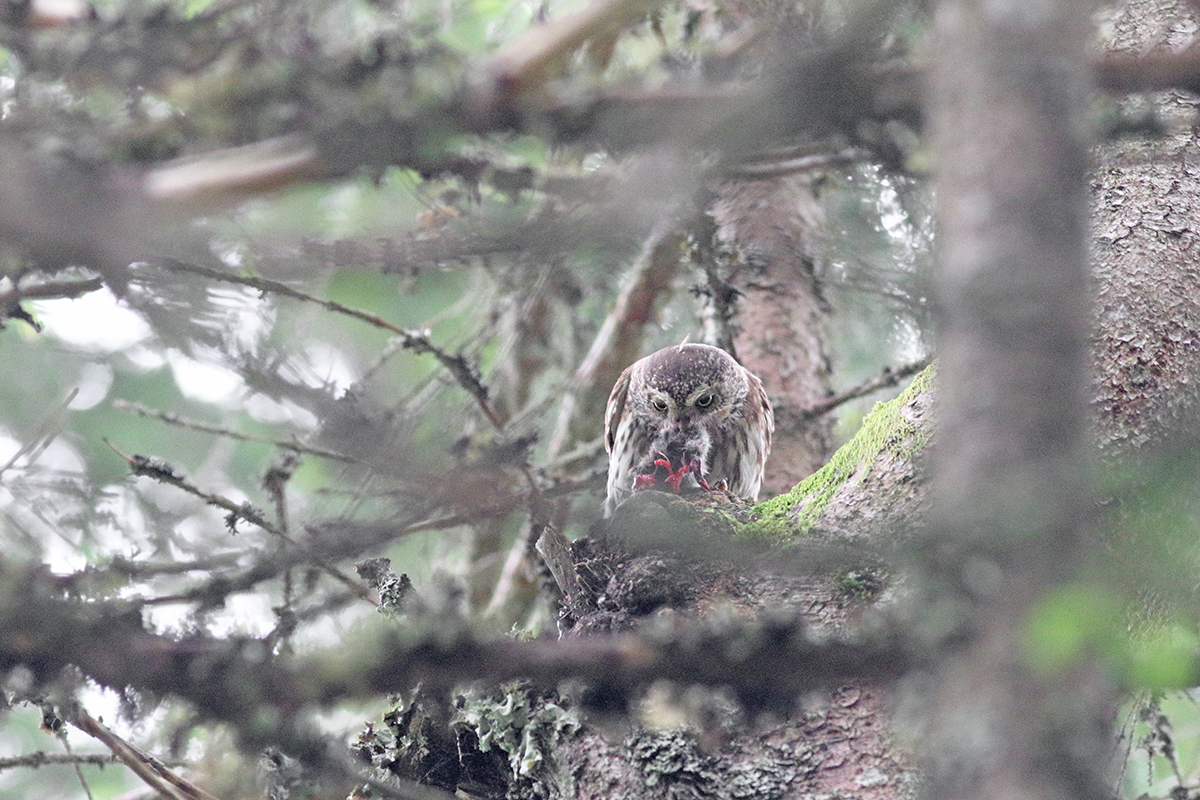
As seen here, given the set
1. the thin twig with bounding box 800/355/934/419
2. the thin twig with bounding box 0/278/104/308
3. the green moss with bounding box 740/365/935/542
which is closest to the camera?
the thin twig with bounding box 0/278/104/308

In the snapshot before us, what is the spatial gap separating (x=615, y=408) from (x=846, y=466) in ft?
7.50

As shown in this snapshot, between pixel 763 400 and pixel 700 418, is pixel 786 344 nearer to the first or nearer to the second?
pixel 763 400

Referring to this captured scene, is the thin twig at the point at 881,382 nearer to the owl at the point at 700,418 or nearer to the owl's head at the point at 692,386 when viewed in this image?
the owl at the point at 700,418

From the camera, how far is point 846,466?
3.25m

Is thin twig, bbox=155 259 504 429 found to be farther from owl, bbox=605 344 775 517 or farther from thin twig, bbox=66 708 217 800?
owl, bbox=605 344 775 517

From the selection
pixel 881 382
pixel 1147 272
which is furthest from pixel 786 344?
pixel 1147 272

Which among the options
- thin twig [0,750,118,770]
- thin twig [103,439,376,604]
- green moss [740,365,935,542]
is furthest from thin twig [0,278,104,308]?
green moss [740,365,935,542]

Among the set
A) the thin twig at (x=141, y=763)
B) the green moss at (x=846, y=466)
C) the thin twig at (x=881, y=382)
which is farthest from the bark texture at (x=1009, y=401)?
the thin twig at (x=881, y=382)

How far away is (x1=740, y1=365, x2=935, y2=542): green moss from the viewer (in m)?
3.11

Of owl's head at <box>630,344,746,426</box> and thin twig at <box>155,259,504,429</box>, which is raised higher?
owl's head at <box>630,344,746,426</box>

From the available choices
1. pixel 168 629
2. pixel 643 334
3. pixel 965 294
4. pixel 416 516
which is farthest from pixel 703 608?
Result: pixel 643 334

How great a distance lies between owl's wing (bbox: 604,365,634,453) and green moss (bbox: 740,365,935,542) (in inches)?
79.9

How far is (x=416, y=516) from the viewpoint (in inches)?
65.0

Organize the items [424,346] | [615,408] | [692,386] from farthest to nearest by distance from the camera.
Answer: [615,408]
[692,386]
[424,346]
